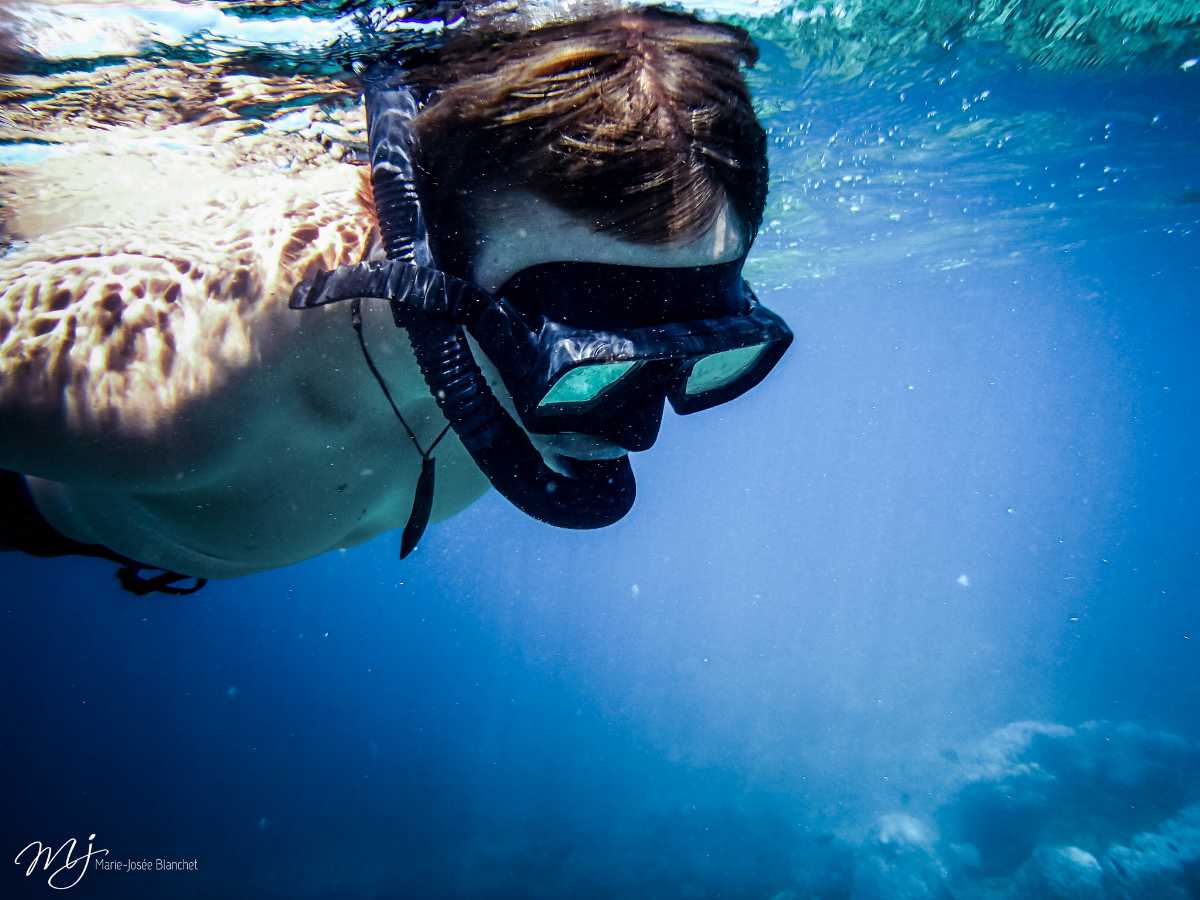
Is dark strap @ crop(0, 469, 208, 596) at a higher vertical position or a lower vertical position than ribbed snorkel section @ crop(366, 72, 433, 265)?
lower

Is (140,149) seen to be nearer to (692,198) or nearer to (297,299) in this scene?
(297,299)

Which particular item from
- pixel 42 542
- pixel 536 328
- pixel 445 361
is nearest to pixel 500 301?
pixel 536 328

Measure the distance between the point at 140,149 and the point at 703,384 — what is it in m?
5.19

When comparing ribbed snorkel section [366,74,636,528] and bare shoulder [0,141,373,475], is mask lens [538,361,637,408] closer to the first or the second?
ribbed snorkel section [366,74,636,528]

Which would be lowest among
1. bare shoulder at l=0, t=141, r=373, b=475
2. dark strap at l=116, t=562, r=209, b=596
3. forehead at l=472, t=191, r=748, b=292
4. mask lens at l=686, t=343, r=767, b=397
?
dark strap at l=116, t=562, r=209, b=596

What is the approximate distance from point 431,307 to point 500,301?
18 centimetres

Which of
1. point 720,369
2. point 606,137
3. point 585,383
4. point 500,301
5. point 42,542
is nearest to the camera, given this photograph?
point 606,137

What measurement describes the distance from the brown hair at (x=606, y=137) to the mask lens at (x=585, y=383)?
0.36m

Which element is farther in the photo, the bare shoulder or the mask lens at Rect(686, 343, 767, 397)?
the mask lens at Rect(686, 343, 767, 397)

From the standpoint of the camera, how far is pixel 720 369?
2.36 metres

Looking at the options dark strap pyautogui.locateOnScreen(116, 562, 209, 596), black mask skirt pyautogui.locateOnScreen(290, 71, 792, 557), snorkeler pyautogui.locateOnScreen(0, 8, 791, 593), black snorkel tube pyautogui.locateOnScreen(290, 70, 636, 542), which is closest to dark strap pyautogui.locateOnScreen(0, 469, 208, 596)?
dark strap pyautogui.locateOnScreen(116, 562, 209, 596)

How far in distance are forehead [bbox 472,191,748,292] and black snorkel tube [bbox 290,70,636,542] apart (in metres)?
0.10

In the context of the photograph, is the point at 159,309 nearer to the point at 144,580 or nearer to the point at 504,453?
the point at 504,453

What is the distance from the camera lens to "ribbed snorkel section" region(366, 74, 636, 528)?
1.81 meters
